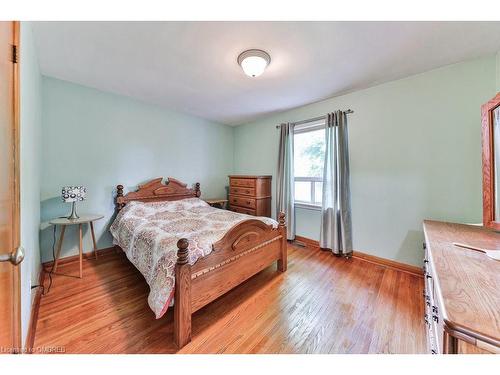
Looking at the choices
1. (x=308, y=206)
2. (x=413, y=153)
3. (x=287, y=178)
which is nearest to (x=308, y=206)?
(x=308, y=206)

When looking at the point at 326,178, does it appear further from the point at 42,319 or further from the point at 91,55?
the point at 42,319

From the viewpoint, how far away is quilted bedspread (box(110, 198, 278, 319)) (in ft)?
4.57

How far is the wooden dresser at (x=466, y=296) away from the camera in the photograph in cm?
57

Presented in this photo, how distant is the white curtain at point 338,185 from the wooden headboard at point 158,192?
2.43 m

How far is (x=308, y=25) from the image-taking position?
1.49 m

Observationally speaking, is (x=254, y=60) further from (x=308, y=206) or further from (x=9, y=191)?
(x=308, y=206)

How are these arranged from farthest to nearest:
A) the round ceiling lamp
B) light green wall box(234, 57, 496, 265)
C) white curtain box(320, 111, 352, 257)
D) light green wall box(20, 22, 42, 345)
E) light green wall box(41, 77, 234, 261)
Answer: white curtain box(320, 111, 352, 257) → light green wall box(41, 77, 234, 261) → light green wall box(234, 57, 496, 265) → the round ceiling lamp → light green wall box(20, 22, 42, 345)

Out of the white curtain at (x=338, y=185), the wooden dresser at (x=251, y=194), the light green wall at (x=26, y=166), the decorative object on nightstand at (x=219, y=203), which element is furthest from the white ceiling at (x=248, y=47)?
the decorative object on nightstand at (x=219, y=203)

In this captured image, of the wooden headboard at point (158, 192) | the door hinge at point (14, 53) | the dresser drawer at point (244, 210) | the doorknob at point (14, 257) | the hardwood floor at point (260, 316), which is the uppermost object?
the door hinge at point (14, 53)

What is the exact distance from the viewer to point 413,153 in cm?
227

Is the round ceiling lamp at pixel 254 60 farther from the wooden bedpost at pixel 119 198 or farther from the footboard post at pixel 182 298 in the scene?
the wooden bedpost at pixel 119 198

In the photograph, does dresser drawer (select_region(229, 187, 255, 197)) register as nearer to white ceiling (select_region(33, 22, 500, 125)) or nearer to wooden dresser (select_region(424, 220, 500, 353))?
white ceiling (select_region(33, 22, 500, 125))

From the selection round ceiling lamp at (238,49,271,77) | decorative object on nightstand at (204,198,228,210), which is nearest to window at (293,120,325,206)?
decorative object on nightstand at (204,198,228,210)

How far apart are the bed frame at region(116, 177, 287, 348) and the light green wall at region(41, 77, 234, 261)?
2.19 m
